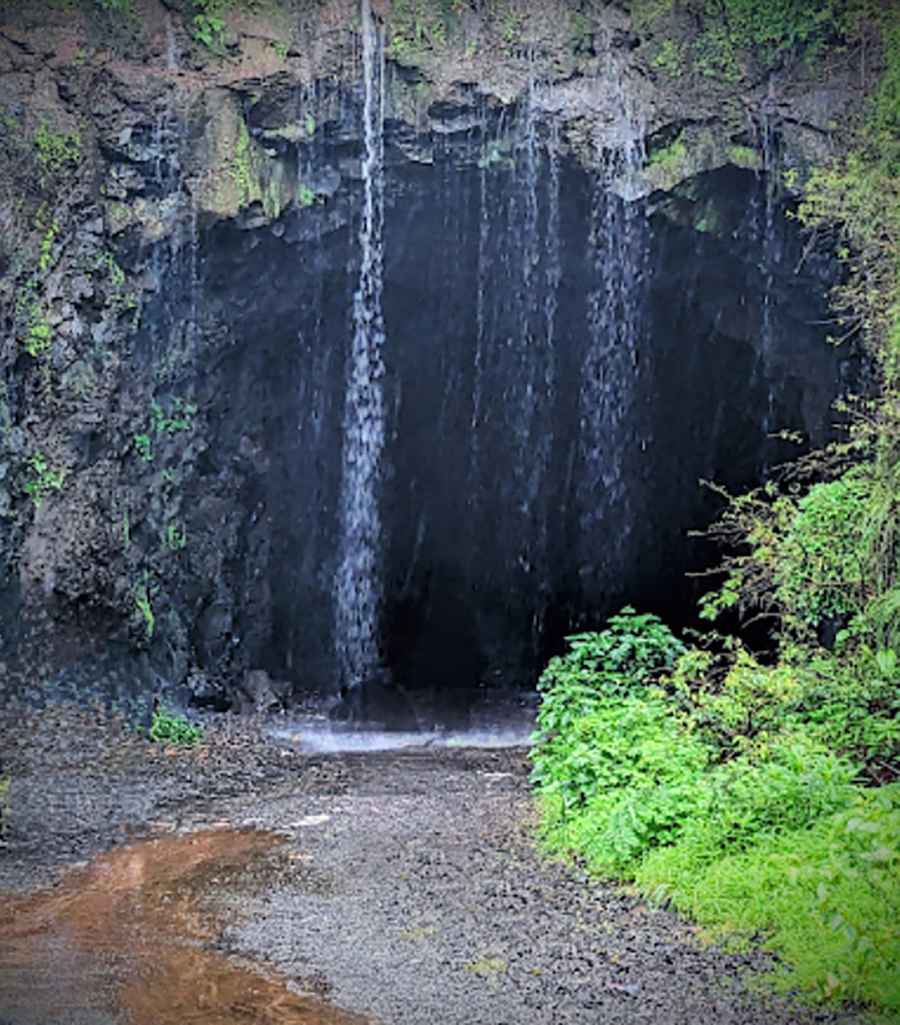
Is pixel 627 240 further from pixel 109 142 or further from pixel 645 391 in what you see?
pixel 109 142

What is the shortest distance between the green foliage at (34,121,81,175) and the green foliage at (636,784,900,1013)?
8614 millimetres

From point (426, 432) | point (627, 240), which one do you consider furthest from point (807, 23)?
point (426, 432)

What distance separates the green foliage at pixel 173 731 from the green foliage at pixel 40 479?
7.48ft

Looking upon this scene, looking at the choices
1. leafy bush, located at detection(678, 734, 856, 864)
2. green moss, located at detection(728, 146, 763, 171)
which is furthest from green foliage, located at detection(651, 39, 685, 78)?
leafy bush, located at detection(678, 734, 856, 864)

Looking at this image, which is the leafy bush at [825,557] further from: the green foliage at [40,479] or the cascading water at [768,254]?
the green foliage at [40,479]

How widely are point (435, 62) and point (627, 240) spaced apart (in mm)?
2867

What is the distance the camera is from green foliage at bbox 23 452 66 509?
11.2 meters

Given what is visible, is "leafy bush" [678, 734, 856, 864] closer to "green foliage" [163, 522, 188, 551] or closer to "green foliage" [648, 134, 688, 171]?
"green foliage" [163, 522, 188, 551]

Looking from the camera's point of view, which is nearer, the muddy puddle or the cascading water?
the muddy puddle

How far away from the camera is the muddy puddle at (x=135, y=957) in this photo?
471cm

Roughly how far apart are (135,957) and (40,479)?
267 inches

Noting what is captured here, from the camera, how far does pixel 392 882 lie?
6430 millimetres

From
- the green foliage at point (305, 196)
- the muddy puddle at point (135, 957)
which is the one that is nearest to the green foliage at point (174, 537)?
the green foliage at point (305, 196)

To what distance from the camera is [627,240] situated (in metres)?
13.6
